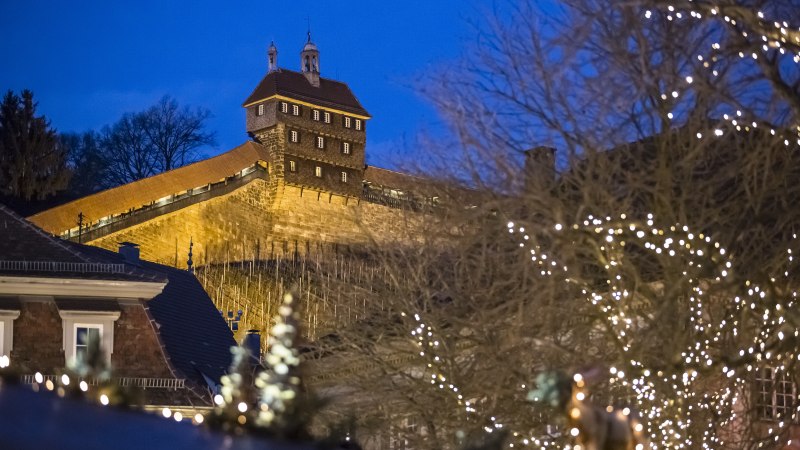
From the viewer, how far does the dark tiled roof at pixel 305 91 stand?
278 ft

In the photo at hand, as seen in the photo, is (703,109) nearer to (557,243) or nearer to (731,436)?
(557,243)

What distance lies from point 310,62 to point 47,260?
2682 inches

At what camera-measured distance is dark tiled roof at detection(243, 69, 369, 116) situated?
84.8 metres

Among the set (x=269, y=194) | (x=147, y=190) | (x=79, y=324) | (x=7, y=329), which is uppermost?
(x=269, y=194)

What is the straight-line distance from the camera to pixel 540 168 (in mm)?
16766

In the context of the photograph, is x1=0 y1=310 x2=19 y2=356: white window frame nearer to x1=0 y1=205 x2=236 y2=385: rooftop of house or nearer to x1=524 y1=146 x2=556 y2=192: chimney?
x1=0 y1=205 x2=236 y2=385: rooftop of house

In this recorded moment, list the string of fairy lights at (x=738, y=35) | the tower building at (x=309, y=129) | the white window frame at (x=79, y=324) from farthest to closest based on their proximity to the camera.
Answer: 1. the tower building at (x=309, y=129)
2. the white window frame at (x=79, y=324)
3. the string of fairy lights at (x=738, y=35)

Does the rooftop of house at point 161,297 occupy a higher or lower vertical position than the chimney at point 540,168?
lower

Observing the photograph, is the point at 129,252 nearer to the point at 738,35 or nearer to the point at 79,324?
the point at 79,324

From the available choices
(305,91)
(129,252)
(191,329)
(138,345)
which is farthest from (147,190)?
(138,345)

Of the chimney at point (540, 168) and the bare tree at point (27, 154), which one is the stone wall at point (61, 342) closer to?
the chimney at point (540, 168)

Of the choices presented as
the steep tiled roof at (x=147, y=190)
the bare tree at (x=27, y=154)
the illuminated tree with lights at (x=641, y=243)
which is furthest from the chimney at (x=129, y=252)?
the bare tree at (x=27, y=154)

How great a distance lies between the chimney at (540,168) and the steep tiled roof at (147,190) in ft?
163

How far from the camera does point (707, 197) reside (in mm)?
16828
